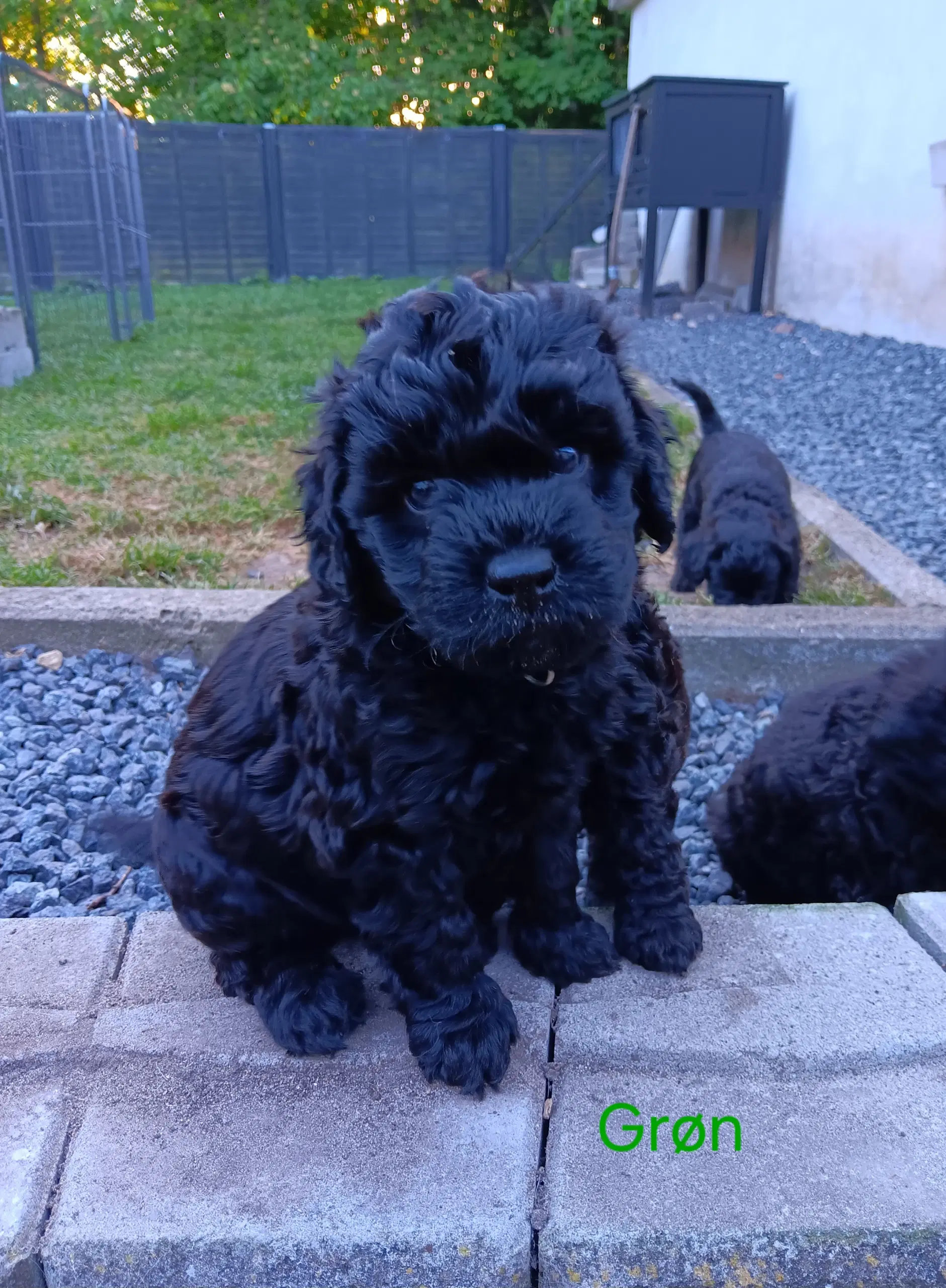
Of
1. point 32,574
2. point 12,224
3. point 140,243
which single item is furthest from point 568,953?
point 140,243

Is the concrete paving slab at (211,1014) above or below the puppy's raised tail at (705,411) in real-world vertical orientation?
below

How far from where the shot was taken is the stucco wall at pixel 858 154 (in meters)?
8.15

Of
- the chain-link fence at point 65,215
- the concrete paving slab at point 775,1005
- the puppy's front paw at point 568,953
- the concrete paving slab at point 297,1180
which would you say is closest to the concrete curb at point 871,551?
the concrete paving slab at point 775,1005

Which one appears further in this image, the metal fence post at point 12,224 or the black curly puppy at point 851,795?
the metal fence post at point 12,224

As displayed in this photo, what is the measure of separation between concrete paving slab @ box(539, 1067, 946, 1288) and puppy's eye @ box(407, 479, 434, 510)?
36.6 inches

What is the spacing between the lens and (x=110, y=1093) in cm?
157

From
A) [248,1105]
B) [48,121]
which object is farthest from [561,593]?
[48,121]

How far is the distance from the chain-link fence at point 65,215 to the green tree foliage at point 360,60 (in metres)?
9.70

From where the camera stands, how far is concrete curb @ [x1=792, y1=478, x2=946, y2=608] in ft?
11.9

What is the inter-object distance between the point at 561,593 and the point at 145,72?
24058mm

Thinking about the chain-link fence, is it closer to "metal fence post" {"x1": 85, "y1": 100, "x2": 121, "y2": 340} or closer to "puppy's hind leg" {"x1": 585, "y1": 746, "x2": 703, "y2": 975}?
"metal fence post" {"x1": 85, "y1": 100, "x2": 121, "y2": 340}

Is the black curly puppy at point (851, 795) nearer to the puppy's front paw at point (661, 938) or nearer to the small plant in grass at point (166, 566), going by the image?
the puppy's front paw at point (661, 938)

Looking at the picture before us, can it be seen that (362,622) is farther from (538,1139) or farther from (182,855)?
(538,1139)

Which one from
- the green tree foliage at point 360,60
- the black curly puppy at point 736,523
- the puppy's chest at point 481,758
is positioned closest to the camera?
the puppy's chest at point 481,758
